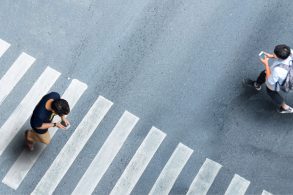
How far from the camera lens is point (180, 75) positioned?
11984 millimetres

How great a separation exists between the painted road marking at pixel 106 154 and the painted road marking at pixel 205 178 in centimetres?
167

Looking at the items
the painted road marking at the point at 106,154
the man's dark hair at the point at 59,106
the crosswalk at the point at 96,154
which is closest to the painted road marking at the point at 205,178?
the crosswalk at the point at 96,154

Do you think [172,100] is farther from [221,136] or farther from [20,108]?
[20,108]

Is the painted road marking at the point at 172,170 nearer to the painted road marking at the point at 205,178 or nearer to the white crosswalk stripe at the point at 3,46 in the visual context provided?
the painted road marking at the point at 205,178

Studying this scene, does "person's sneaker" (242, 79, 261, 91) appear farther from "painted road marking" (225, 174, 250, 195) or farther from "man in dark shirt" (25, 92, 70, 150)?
"man in dark shirt" (25, 92, 70, 150)

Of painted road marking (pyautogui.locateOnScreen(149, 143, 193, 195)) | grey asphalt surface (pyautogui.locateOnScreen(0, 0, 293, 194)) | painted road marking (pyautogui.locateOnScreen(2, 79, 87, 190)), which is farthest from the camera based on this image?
grey asphalt surface (pyautogui.locateOnScreen(0, 0, 293, 194))

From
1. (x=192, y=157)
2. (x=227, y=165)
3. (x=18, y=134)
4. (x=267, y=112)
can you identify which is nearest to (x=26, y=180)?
(x=18, y=134)

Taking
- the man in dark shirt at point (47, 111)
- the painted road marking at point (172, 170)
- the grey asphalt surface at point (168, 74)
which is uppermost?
the grey asphalt surface at point (168, 74)

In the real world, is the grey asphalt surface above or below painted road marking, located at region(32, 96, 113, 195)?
above

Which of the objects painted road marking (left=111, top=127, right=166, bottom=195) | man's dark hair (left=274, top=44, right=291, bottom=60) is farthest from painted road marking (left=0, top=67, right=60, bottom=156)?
man's dark hair (left=274, top=44, right=291, bottom=60)

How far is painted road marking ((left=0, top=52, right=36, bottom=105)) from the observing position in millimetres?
11336

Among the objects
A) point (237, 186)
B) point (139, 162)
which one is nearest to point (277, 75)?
point (237, 186)

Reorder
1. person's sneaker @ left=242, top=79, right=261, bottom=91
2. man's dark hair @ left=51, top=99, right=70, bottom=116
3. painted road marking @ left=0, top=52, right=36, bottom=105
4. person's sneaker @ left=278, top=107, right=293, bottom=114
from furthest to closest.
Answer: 1. person's sneaker @ left=242, top=79, right=261, bottom=91
2. person's sneaker @ left=278, top=107, right=293, bottom=114
3. painted road marking @ left=0, top=52, right=36, bottom=105
4. man's dark hair @ left=51, top=99, right=70, bottom=116

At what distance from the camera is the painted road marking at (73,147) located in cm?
1070
